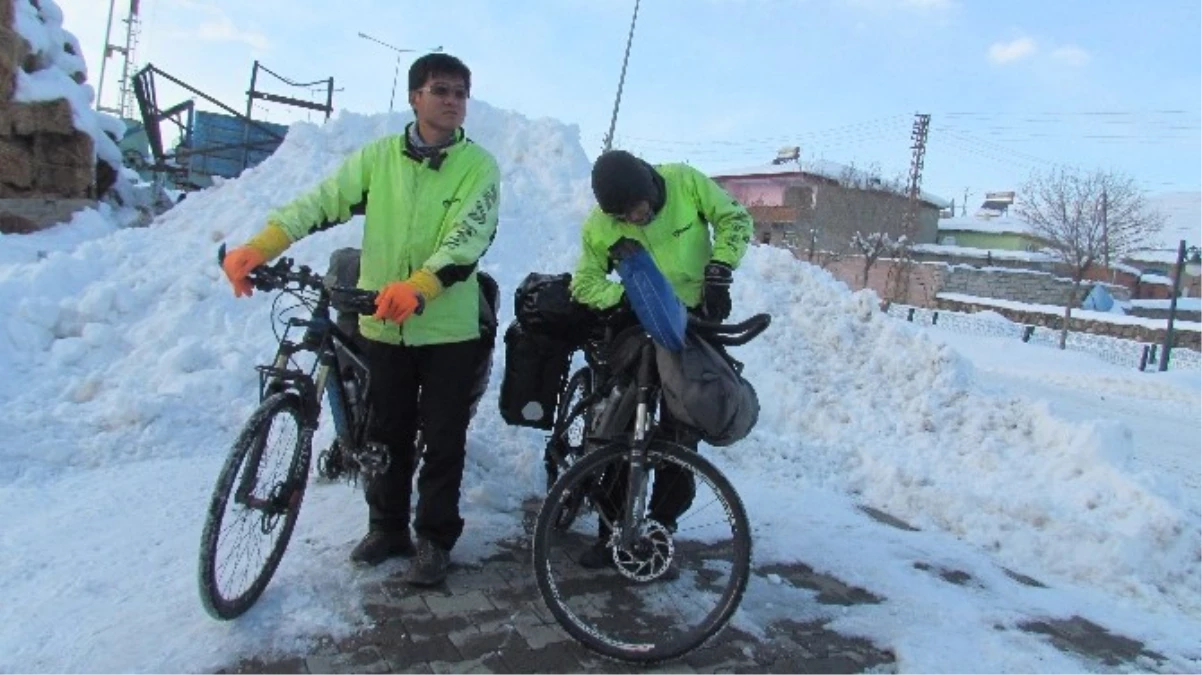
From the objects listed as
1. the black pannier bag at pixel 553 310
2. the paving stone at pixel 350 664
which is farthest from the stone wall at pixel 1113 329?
the paving stone at pixel 350 664

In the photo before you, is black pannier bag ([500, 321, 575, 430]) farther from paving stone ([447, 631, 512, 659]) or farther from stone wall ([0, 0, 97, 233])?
stone wall ([0, 0, 97, 233])

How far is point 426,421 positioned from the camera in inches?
135

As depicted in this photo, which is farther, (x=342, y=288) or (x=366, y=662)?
(x=342, y=288)

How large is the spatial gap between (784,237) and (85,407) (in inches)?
1874

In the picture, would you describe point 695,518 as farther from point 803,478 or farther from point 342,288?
point 342,288

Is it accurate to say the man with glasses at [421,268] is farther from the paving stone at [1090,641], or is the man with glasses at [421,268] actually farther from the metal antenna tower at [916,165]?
the metal antenna tower at [916,165]

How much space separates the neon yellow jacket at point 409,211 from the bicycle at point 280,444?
8.9 inches

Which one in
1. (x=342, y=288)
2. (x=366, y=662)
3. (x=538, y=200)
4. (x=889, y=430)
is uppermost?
(x=538, y=200)

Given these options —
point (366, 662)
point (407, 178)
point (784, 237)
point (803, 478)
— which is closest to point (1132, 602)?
point (803, 478)

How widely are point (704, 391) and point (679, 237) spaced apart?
2.77 feet

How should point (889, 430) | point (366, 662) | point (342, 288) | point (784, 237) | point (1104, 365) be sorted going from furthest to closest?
point (784, 237) → point (1104, 365) → point (889, 430) → point (342, 288) → point (366, 662)

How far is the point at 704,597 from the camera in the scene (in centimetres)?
347

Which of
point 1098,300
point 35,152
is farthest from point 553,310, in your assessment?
point 1098,300

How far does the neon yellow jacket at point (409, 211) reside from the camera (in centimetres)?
325
